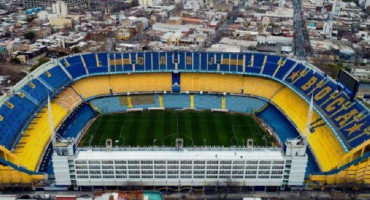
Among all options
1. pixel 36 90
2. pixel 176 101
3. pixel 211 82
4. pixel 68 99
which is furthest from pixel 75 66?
pixel 211 82

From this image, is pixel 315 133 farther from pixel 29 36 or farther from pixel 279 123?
pixel 29 36

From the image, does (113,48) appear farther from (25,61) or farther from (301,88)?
(301,88)

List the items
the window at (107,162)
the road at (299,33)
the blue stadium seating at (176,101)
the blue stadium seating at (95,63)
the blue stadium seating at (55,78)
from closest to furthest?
1. the window at (107,162)
2. the blue stadium seating at (55,78)
3. the blue stadium seating at (176,101)
4. the blue stadium seating at (95,63)
5. the road at (299,33)

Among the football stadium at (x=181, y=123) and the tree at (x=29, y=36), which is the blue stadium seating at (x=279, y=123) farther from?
the tree at (x=29, y=36)

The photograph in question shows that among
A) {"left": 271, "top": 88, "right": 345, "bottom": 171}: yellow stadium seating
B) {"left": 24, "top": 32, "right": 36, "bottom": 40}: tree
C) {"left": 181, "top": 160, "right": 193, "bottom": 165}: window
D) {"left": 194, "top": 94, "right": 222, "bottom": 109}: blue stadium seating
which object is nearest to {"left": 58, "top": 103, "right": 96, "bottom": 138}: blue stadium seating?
{"left": 194, "top": 94, "right": 222, "bottom": 109}: blue stadium seating

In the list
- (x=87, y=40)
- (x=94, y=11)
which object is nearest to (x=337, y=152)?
(x=87, y=40)

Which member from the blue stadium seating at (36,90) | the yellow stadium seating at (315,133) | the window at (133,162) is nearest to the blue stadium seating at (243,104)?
the yellow stadium seating at (315,133)
